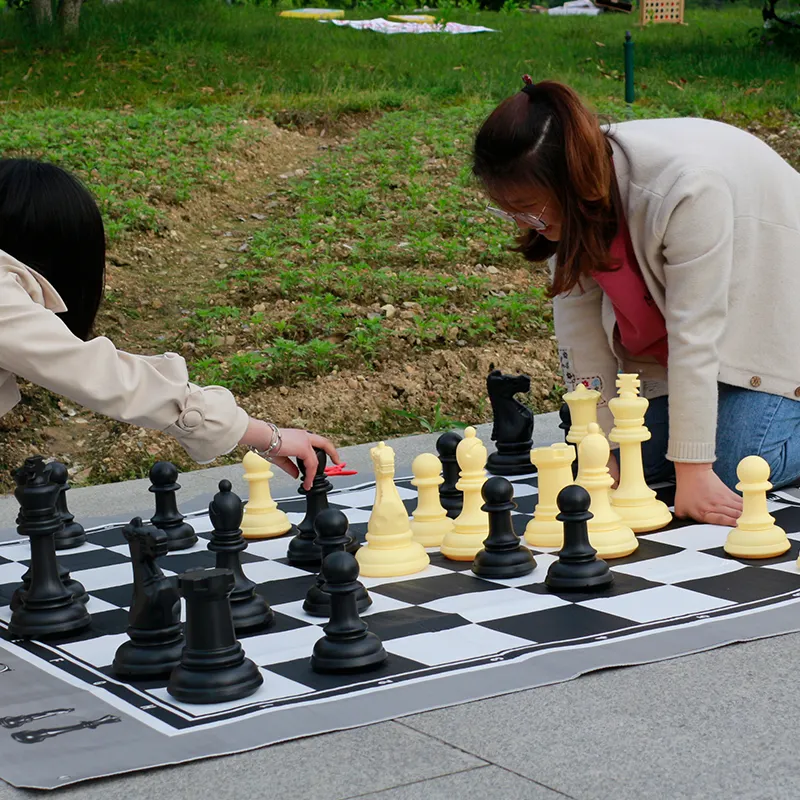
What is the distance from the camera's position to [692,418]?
8.70ft

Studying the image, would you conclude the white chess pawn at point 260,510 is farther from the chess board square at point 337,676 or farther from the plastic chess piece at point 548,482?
the chess board square at point 337,676

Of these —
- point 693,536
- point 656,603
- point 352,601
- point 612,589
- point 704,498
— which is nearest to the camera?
point 352,601

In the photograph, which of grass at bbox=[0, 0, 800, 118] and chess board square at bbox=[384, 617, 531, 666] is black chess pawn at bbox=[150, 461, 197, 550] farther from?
grass at bbox=[0, 0, 800, 118]

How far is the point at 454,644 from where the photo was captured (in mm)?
1976

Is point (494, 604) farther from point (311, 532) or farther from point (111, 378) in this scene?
point (111, 378)

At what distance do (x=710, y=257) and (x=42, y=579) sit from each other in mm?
1538

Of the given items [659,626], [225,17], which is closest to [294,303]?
[659,626]

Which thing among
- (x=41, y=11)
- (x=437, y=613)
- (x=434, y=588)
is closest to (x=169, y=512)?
(x=434, y=588)

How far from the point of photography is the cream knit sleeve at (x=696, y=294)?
2664 mm

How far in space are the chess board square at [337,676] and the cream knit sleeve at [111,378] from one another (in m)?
0.49

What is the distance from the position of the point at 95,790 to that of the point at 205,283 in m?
4.40

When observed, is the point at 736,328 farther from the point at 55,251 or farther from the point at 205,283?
the point at 205,283

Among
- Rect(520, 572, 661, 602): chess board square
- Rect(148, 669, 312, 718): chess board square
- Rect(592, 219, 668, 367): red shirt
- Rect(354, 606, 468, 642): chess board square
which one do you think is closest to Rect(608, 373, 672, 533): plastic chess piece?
Rect(592, 219, 668, 367): red shirt

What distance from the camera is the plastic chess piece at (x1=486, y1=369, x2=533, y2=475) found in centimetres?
332
